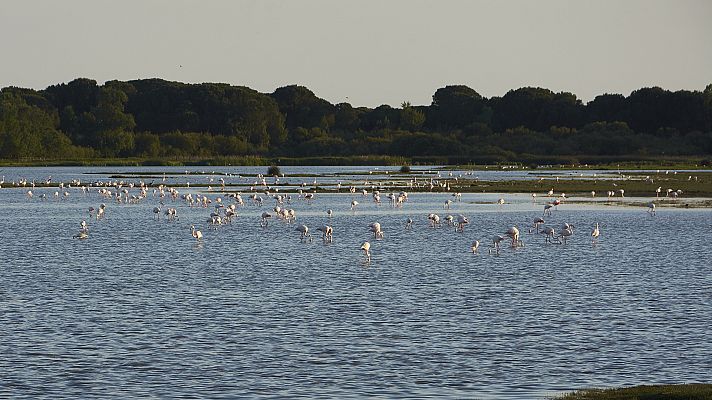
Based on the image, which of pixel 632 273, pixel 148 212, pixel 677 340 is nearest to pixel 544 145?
pixel 148 212

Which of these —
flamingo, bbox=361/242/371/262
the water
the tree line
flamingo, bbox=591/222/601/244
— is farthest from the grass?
the tree line

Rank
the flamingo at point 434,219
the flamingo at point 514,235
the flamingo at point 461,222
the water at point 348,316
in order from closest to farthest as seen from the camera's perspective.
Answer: the water at point 348,316 → the flamingo at point 514,235 → the flamingo at point 461,222 → the flamingo at point 434,219

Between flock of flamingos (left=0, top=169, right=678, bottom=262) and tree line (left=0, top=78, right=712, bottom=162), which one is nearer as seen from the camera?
flock of flamingos (left=0, top=169, right=678, bottom=262)

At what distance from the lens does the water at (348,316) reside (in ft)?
59.3

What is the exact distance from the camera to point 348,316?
24.2 metres

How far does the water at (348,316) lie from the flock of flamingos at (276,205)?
883 mm

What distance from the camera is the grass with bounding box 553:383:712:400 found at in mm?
15343

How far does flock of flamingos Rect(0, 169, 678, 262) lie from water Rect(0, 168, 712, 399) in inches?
34.8

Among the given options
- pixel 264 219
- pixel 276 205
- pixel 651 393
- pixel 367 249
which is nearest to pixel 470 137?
pixel 276 205

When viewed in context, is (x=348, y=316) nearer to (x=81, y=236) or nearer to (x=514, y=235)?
(x=514, y=235)

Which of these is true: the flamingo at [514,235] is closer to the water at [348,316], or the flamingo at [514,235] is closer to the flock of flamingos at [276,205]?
the flock of flamingos at [276,205]

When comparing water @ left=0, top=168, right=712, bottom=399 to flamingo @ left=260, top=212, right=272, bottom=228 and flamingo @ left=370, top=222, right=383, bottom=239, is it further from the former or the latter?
flamingo @ left=260, top=212, right=272, bottom=228

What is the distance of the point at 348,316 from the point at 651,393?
943cm

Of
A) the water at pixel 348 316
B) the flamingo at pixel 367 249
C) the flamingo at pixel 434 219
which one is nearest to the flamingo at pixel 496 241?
the water at pixel 348 316
